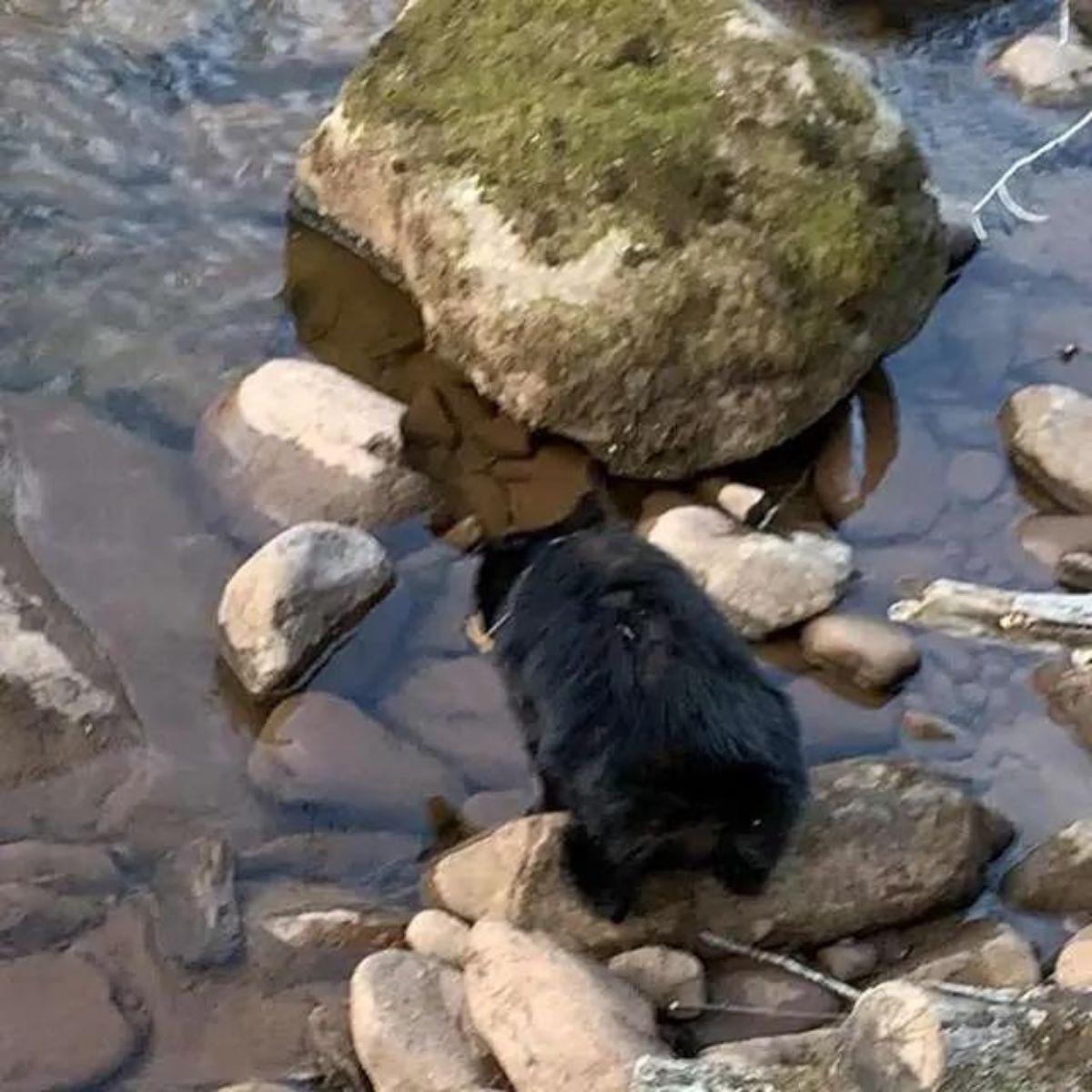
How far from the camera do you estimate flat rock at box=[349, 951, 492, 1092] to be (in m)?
3.97

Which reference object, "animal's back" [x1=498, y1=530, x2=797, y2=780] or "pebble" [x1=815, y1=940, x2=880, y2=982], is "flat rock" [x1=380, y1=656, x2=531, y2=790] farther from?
"pebble" [x1=815, y1=940, x2=880, y2=982]

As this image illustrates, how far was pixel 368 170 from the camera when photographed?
6.25m

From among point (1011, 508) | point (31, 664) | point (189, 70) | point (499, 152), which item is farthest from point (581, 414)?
point (189, 70)

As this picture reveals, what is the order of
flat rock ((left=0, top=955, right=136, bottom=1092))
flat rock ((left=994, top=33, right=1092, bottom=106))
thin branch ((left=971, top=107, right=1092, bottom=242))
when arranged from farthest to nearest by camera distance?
flat rock ((left=994, top=33, right=1092, bottom=106)) → thin branch ((left=971, top=107, right=1092, bottom=242)) → flat rock ((left=0, top=955, right=136, bottom=1092))

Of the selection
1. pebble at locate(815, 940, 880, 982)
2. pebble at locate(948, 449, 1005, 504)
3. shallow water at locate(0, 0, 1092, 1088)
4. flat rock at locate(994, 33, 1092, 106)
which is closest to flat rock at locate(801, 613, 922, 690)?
shallow water at locate(0, 0, 1092, 1088)

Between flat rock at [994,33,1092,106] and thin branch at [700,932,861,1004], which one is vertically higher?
flat rock at [994,33,1092,106]

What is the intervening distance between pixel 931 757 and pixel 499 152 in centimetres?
219

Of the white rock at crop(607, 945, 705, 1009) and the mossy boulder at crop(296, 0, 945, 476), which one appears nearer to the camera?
the white rock at crop(607, 945, 705, 1009)

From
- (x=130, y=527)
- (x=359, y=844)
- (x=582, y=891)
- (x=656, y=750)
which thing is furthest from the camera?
(x=130, y=527)

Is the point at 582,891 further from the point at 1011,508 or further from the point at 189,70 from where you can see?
the point at 189,70

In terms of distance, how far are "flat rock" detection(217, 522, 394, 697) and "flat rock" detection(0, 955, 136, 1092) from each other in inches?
36.4

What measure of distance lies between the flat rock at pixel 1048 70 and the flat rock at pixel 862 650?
302cm

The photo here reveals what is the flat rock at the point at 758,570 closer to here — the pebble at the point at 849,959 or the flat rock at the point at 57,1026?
the pebble at the point at 849,959

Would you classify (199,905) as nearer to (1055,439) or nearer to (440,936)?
(440,936)
